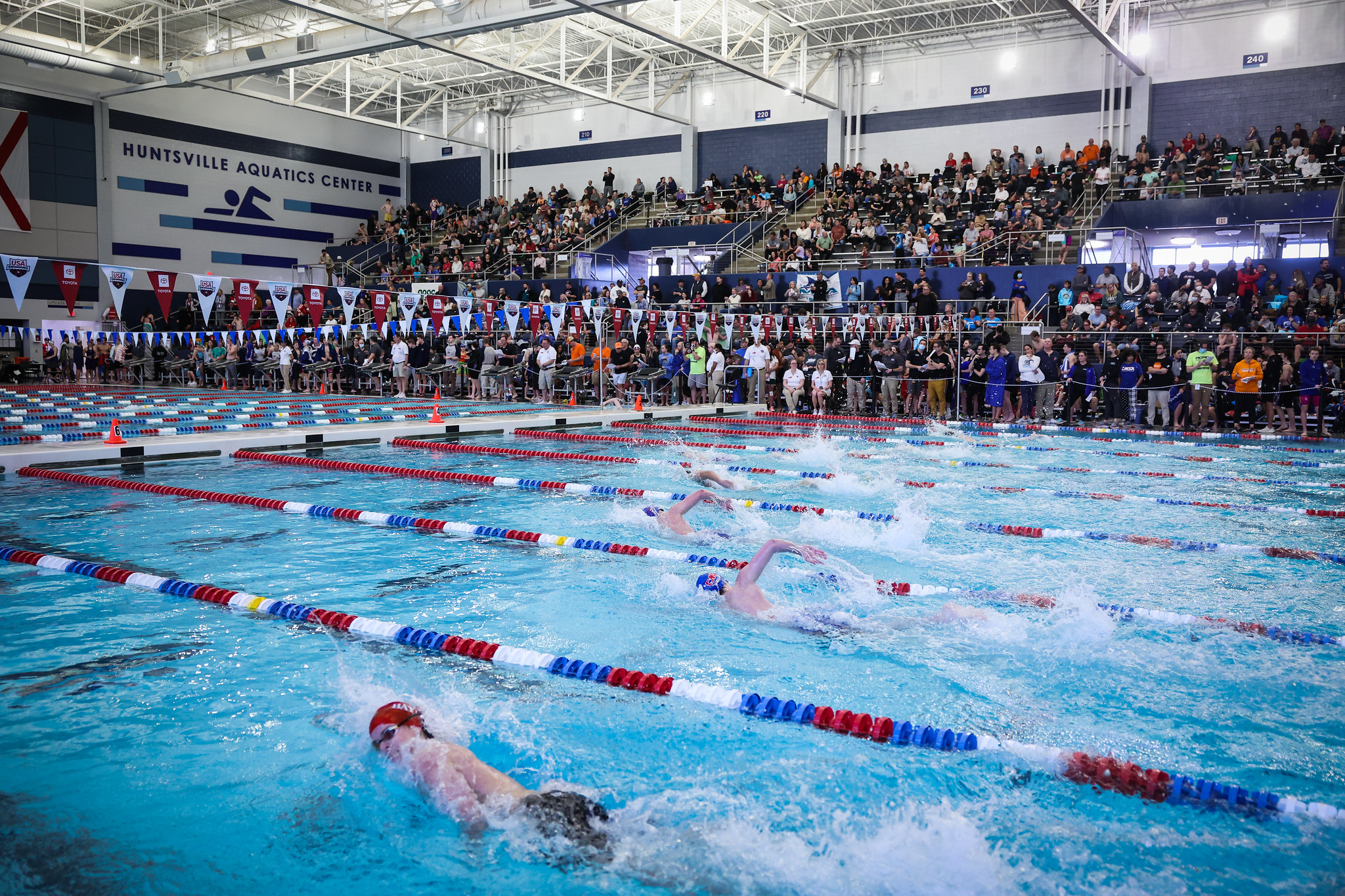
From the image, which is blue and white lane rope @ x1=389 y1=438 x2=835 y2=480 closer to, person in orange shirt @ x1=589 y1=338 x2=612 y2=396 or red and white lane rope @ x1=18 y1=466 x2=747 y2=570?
red and white lane rope @ x1=18 y1=466 x2=747 y2=570

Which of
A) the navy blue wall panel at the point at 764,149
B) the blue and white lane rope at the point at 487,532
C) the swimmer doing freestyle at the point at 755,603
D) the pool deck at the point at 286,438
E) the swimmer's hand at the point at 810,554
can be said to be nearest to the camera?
the swimmer's hand at the point at 810,554

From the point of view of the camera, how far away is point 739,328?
17.3m

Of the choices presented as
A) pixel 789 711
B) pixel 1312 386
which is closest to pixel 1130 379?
pixel 1312 386

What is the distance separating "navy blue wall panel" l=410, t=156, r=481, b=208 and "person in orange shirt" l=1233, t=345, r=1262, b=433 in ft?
79.7

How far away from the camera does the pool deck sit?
8.13 m

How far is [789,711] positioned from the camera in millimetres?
3092

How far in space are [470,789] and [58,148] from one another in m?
27.9

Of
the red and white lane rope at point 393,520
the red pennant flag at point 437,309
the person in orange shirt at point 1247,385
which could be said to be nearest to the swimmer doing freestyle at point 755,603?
the red and white lane rope at point 393,520

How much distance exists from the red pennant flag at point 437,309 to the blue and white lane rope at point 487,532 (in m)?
7.83

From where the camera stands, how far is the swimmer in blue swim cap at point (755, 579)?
3648 mm

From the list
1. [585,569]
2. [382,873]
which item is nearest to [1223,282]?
[585,569]

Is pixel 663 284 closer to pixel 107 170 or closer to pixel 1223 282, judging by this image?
pixel 1223 282

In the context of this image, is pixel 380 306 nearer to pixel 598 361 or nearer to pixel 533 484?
pixel 598 361

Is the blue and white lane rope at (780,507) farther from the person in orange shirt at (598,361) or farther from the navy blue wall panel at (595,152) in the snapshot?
the navy blue wall panel at (595,152)
